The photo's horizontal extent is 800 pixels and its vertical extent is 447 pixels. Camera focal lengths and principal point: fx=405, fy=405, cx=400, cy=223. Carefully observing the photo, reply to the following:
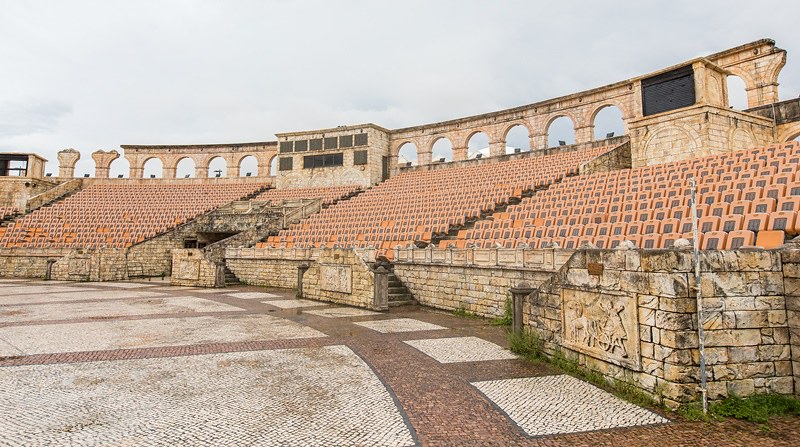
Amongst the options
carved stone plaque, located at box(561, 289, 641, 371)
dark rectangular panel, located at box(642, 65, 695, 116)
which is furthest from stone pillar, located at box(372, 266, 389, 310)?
dark rectangular panel, located at box(642, 65, 695, 116)

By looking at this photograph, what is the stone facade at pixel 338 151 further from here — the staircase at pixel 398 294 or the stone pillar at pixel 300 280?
the staircase at pixel 398 294

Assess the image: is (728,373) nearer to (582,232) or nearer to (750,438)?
(750,438)

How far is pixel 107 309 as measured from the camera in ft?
35.4

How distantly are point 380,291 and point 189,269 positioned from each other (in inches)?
431

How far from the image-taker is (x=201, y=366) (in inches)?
221

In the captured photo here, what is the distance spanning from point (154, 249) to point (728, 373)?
956 inches

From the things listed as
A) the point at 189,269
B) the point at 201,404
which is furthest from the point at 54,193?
the point at 201,404

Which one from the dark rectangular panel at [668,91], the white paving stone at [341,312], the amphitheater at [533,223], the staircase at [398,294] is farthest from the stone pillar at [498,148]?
the white paving stone at [341,312]

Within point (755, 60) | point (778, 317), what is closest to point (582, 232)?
point (778, 317)

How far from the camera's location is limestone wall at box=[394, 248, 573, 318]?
8443 mm

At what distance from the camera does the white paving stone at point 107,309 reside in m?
9.66

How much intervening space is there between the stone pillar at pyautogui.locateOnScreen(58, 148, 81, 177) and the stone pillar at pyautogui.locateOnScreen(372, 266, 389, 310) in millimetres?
34320

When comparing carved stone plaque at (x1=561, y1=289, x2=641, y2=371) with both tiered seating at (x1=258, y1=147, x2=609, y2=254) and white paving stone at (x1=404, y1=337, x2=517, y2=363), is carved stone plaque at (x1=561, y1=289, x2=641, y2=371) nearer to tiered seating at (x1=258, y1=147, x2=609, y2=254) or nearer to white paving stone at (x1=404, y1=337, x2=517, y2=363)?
white paving stone at (x1=404, y1=337, x2=517, y2=363)

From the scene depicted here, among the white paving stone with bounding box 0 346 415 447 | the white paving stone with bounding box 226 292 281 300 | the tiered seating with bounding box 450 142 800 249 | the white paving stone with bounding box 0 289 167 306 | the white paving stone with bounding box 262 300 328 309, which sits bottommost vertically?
the white paving stone with bounding box 0 346 415 447
